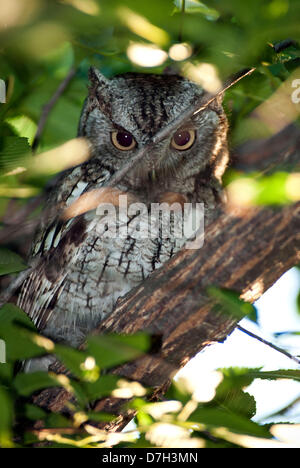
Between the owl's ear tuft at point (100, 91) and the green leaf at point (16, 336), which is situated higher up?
the owl's ear tuft at point (100, 91)

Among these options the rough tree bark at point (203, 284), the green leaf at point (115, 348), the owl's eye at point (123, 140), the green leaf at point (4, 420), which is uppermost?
the owl's eye at point (123, 140)

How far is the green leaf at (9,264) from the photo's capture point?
118 centimetres

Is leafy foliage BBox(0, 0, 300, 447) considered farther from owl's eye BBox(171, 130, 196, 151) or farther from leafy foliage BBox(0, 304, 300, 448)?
owl's eye BBox(171, 130, 196, 151)

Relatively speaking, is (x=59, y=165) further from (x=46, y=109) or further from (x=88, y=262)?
(x=46, y=109)

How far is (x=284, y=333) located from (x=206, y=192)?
105cm

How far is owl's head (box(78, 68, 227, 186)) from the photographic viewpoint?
1.86 meters

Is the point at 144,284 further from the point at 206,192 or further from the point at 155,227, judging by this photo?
the point at 206,192

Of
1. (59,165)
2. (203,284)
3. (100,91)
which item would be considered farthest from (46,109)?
(203,284)

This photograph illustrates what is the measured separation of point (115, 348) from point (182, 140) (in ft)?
4.25

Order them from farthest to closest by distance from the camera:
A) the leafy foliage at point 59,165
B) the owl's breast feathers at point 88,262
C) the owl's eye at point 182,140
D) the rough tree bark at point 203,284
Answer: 1. the owl's eye at point 182,140
2. the owl's breast feathers at point 88,262
3. the rough tree bark at point 203,284
4. the leafy foliage at point 59,165

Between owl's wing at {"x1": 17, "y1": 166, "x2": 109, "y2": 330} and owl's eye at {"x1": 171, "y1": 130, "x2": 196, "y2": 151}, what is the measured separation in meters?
0.30

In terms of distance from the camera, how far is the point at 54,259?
1891 millimetres

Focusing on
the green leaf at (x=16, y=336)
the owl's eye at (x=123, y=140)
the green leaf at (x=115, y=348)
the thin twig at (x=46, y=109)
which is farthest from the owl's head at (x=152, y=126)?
the green leaf at (x=115, y=348)

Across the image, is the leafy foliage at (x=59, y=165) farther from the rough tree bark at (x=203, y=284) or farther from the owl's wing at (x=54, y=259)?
the owl's wing at (x=54, y=259)
